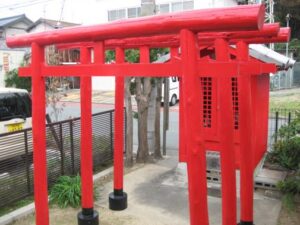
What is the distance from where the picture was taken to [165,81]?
8.88m

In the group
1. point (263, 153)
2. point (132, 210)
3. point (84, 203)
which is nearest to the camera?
point (84, 203)

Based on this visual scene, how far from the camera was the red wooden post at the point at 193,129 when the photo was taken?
2.60 metres

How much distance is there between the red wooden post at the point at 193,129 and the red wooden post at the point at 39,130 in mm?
1839

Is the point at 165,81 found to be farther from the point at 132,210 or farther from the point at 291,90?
the point at 291,90

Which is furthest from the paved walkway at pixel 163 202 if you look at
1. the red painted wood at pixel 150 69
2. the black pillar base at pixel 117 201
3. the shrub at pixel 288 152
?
the red painted wood at pixel 150 69

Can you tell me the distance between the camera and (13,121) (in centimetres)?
705

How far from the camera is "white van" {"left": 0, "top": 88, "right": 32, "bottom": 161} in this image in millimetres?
5984

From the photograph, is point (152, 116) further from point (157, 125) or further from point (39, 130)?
point (39, 130)

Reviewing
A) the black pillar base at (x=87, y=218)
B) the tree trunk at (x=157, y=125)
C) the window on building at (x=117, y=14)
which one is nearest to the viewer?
the black pillar base at (x=87, y=218)

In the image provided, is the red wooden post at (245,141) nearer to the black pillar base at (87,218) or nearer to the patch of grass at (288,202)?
the patch of grass at (288,202)

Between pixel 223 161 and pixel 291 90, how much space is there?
2287cm

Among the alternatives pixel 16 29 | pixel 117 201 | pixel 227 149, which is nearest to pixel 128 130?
pixel 117 201

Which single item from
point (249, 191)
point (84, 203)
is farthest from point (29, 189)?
point (249, 191)

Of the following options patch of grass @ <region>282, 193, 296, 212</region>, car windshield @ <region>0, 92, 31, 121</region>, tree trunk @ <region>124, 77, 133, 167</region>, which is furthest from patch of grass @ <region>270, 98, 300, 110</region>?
car windshield @ <region>0, 92, 31, 121</region>
